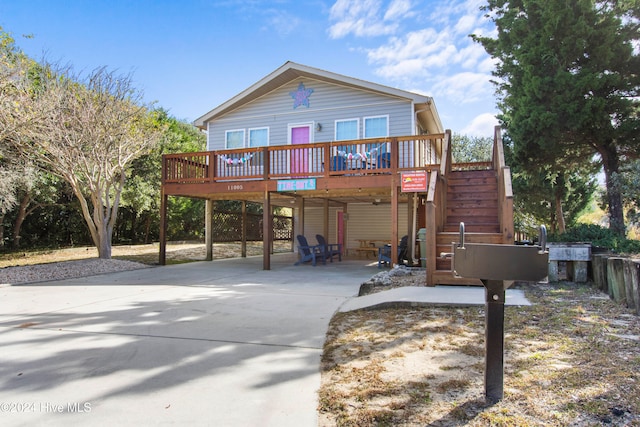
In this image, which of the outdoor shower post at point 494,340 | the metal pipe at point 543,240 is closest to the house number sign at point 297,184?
the outdoor shower post at point 494,340

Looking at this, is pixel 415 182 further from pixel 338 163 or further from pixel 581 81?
pixel 581 81

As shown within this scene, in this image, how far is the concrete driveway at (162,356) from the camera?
94.9 inches

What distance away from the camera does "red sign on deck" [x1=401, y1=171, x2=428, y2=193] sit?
365 inches

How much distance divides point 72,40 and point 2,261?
798cm

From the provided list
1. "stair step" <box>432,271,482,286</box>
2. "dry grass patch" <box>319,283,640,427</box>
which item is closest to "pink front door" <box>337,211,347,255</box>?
"stair step" <box>432,271,482,286</box>

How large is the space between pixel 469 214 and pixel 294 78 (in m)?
8.32

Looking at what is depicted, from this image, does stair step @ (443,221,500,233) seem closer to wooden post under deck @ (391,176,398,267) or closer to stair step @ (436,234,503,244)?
stair step @ (436,234,503,244)

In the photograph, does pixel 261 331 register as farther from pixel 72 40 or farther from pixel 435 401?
pixel 72 40

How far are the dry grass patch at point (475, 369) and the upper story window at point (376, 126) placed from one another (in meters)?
8.43

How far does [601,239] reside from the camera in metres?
7.69

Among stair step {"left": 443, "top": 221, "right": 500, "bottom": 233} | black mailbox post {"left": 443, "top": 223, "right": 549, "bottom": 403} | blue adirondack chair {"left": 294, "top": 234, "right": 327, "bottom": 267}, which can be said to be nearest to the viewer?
black mailbox post {"left": 443, "top": 223, "right": 549, "bottom": 403}

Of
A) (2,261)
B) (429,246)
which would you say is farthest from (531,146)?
(2,261)

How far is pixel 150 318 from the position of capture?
4879 mm

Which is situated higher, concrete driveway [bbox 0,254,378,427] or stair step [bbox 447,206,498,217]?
stair step [bbox 447,206,498,217]
